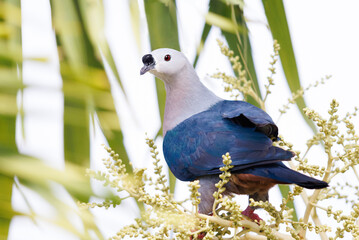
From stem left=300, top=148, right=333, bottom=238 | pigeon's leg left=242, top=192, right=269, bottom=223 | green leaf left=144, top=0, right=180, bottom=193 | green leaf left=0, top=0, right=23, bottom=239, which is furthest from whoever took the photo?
green leaf left=144, top=0, right=180, bottom=193

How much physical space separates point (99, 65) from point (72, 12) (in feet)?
0.49

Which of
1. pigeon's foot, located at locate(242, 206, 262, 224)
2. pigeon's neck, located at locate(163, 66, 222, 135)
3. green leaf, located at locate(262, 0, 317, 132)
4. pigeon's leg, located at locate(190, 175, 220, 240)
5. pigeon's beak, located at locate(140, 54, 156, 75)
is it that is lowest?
pigeon's foot, located at locate(242, 206, 262, 224)

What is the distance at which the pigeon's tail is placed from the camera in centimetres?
80

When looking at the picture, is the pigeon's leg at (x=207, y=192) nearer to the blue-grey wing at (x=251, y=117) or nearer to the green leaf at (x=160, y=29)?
the blue-grey wing at (x=251, y=117)

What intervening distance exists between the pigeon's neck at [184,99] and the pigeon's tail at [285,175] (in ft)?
0.77

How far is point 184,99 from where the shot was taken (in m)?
1.14

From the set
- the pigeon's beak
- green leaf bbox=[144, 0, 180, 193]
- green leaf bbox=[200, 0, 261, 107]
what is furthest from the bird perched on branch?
green leaf bbox=[200, 0, 261, 107]

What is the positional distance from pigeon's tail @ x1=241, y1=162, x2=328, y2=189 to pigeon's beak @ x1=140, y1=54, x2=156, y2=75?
33 cm

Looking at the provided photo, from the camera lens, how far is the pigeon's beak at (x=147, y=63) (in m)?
1.11

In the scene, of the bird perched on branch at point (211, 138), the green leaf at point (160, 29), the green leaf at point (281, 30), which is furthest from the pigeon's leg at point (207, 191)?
the green leaf at point (281, 30)

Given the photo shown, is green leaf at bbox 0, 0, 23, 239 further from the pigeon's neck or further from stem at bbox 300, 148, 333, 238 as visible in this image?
stem at bbox 300, 148, 333, 238

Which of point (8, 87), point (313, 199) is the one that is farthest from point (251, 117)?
point (8, 87)

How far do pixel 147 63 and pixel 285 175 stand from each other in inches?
16.5

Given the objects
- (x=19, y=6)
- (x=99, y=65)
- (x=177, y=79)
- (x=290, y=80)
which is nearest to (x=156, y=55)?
(x=177, y=79)
